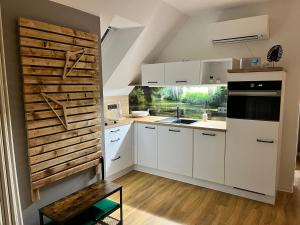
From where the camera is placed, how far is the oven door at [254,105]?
2.61 metres

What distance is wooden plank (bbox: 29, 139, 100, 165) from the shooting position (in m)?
1.94

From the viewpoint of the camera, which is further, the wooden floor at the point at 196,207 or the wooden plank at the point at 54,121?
the wooden floor at the point at 196,207

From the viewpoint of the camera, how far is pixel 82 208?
1.91 metres

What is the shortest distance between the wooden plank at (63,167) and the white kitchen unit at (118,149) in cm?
62

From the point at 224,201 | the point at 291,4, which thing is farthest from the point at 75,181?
the point at 291,4

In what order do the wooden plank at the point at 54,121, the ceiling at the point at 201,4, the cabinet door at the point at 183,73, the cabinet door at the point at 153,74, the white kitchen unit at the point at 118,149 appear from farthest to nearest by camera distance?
the cabinet door at the point at 153,74, the cabinet door at the point at 183,73, the white kitchen unit at the point at 118,149, the ceiling at the point at 201,4, the wooden plank at the point at 54,121

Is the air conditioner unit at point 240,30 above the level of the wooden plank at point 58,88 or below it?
above

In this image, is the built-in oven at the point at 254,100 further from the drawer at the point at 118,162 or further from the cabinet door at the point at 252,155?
the drawer at the point at 118,162

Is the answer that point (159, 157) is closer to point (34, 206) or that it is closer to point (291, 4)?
point (34, 206)

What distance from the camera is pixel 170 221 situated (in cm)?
247

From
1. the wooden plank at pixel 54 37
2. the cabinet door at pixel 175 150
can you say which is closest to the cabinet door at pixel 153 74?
the cabinet door at pixel 175 150

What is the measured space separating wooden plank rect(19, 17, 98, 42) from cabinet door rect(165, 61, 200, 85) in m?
1.53

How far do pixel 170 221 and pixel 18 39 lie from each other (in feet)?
7.73

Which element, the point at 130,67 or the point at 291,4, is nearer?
the point at 291,4
